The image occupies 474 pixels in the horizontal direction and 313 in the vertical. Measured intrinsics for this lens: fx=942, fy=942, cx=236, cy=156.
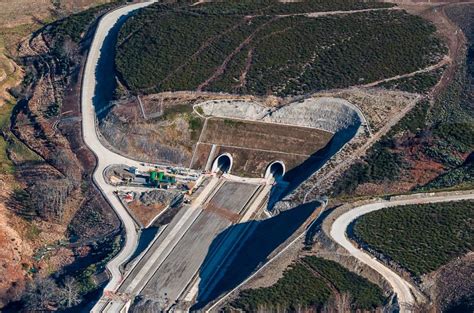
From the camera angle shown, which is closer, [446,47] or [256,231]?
[256,231]

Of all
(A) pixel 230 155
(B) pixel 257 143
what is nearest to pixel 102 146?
(A) pixel 230 155

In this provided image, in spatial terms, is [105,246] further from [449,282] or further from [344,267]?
[449,282]

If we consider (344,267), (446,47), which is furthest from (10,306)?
(446,47)

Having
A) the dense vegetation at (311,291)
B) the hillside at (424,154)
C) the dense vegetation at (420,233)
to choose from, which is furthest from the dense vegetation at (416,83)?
the dense vegetation at (311,291)

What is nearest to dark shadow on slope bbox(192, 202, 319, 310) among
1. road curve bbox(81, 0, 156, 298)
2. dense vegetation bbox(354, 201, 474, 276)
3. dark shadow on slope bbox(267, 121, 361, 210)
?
dark shadow on slope bbox(267, 121, 361, 210)

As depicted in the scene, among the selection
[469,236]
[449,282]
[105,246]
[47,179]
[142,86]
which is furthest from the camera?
[142,86]

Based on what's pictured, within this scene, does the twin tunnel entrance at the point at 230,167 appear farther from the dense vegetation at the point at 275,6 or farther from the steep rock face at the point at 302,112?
the dense vegetation at the point at 275,6

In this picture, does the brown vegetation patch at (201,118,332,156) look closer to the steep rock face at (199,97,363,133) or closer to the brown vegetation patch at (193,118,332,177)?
the brown vegetation patch at (193,118,332,177)
